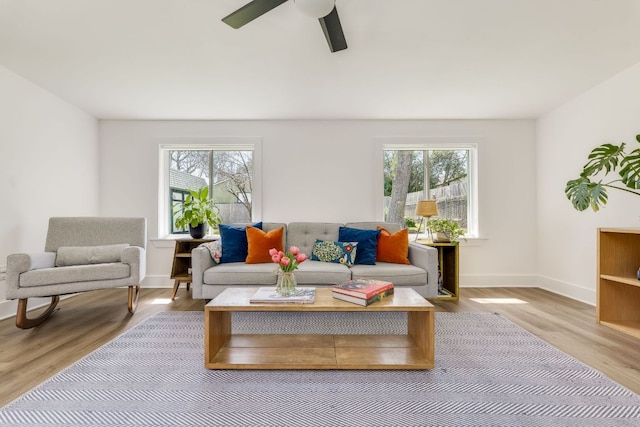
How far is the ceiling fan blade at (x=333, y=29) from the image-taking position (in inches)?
68.3

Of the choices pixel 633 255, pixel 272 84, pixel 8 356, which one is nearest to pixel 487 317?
pixel 633 255

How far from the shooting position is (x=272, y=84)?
291cm

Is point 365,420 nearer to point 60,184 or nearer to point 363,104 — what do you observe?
point 363,104

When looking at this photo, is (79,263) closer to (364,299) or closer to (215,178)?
(215,178)

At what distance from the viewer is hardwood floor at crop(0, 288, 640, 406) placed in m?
1.75

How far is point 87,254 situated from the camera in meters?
2.86

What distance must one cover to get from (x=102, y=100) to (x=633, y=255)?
5.36 meters

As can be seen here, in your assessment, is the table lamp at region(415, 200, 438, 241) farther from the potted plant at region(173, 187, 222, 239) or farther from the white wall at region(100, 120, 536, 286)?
the potted plant at region(173, 187, 222, 239)

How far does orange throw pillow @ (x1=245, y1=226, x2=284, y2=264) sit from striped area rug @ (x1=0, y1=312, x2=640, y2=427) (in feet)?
3.46

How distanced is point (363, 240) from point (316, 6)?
6.89ft

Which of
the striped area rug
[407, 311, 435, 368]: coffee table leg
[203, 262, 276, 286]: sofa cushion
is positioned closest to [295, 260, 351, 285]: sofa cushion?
[203, 262, 276, 286]: sofa cushion

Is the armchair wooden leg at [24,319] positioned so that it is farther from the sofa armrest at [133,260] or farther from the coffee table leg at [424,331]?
the coffee table leg at [424,331]

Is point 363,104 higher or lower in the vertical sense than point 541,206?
higher

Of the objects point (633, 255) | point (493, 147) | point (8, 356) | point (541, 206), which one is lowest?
point (8, 356)
